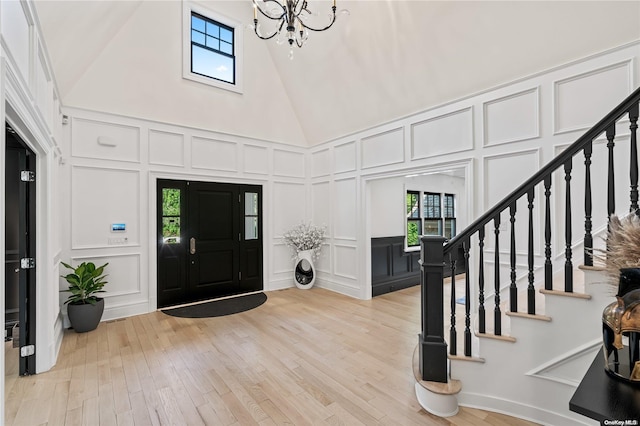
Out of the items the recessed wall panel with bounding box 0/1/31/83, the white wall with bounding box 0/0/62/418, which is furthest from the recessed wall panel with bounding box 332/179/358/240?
the recessed wall panel with bounding box 0/1/31/83

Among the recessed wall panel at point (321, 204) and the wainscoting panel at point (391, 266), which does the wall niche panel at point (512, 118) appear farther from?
the recessed wall panel at point (321, 204)

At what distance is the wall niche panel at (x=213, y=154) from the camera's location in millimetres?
5254

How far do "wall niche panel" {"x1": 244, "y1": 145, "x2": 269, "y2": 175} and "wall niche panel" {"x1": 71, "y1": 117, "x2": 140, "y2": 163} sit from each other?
1.77m

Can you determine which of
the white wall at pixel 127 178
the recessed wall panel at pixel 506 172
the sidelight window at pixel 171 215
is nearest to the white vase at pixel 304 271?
the white wall at pixel 127 178

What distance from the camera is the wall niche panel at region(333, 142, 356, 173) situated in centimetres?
561

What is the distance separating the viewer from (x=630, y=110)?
6.00 ft

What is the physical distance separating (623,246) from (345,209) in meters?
4.63

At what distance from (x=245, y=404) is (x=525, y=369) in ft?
6.81

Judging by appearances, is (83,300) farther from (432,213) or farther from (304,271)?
(432,213)

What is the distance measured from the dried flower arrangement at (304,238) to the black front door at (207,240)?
612 millimetres

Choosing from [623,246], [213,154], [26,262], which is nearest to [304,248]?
[213,154]

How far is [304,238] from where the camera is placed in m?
6.10

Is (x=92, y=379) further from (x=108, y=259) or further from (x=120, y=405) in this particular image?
(x=108, y=259)

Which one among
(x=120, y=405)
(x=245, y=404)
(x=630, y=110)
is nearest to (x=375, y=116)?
(x=630, y=110)
